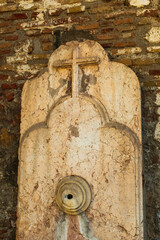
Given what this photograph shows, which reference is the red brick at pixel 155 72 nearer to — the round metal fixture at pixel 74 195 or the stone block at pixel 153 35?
the stone block at pixel 153 35

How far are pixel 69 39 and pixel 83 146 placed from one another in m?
1.10

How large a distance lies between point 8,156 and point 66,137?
0.72 m

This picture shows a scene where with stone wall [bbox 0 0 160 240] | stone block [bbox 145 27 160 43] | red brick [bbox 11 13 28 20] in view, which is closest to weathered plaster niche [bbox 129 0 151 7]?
stone wall [bbox 0 0 160 240]

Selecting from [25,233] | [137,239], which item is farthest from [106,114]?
[25,233]

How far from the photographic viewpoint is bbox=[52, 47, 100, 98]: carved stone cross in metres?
2.66

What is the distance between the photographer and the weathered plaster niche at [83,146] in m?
2.43

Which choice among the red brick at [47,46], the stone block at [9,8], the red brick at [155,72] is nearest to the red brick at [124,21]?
the red brick at [155,72]

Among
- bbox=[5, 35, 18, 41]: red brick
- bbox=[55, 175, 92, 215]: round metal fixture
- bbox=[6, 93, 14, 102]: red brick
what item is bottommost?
bbox=[55, 175, 92, 215]: round metal fixture

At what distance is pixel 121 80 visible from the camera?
2617mm

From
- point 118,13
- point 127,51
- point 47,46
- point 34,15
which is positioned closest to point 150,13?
point 118,13

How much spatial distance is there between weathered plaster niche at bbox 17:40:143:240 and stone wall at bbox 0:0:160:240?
12.7 inches

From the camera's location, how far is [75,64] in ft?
8.90

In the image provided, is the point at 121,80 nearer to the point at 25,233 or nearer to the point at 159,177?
the point at 159,177

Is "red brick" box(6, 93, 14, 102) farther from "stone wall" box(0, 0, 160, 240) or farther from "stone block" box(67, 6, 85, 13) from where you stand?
"stone block" box(67, 6, 85, 13)
